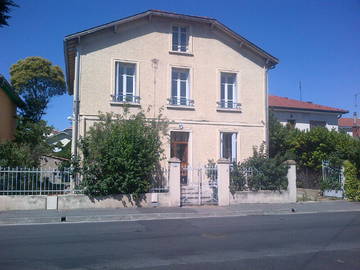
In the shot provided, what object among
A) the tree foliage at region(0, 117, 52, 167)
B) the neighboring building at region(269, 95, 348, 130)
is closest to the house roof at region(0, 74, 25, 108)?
the tree foliage at region(0, 117, 52, 167)

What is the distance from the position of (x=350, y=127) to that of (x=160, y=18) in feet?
82.5

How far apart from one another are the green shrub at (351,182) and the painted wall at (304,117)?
450 inches

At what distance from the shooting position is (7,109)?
70.7ft

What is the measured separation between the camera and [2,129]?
20.1 m

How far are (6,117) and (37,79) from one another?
1230 cm

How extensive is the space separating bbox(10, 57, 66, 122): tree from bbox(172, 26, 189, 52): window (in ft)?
59.1

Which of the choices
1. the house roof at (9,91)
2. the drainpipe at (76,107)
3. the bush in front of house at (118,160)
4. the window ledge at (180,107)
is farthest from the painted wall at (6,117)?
the window ledge at (180,107)

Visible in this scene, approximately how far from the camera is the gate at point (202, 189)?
14.3 m

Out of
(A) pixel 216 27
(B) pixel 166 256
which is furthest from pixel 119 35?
(B) pixel 166 256

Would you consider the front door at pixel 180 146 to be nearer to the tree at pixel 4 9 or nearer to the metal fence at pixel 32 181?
the metal fence at pixel 32 181

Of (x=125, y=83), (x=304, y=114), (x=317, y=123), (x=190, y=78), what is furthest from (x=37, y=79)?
(x=317, y=123)

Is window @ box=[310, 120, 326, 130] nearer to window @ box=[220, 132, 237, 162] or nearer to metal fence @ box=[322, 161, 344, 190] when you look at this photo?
metal fence @ box=[322, 161, 344, 190]

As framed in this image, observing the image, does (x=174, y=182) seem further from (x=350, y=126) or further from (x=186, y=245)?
(x=350, y=126)

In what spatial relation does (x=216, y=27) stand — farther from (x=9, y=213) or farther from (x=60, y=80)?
(x=60, y=80)
